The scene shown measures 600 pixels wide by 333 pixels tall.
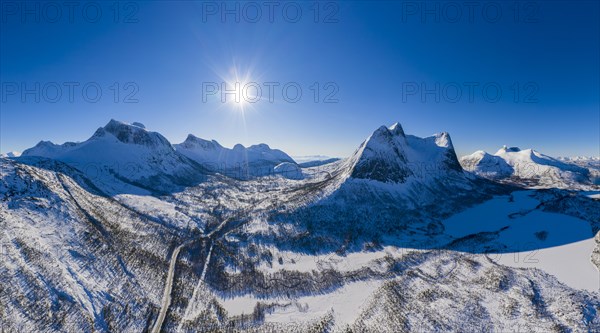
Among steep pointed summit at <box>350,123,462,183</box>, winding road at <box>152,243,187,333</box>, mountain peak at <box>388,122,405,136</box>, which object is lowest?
winding road at <box>152,243,187,333</box>

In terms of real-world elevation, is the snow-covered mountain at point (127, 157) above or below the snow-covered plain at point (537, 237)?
above

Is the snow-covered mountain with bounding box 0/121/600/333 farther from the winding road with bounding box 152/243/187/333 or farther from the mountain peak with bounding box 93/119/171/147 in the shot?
the mountain peak with bounding box 93/119/171/147

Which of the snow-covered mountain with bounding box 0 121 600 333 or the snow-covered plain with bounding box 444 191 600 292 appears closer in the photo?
the snow-covered mountain with bounding box 0 121 600 333

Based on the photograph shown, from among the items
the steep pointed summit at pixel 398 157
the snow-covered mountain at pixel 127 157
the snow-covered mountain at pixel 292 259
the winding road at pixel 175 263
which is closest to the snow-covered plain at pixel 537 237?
the snow-covered mountain at pixel 292 259

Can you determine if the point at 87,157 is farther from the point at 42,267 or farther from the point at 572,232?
the point at 572,232

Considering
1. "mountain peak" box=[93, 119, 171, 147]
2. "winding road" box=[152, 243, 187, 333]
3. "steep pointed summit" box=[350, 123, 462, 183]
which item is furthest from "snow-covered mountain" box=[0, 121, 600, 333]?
"mountain peak" box=[93, 119, 171, 147]

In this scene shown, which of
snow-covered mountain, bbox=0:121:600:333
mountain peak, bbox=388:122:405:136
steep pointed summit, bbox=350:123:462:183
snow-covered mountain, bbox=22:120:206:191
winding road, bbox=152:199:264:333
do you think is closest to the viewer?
snow-covered mountain, bbox=0:121:600:333

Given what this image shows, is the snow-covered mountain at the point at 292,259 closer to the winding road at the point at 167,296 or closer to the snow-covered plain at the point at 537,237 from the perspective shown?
the winding road at the point at 167,296

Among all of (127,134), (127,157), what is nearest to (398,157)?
(127,157)

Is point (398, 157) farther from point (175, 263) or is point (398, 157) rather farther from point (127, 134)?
point (127, 134)
